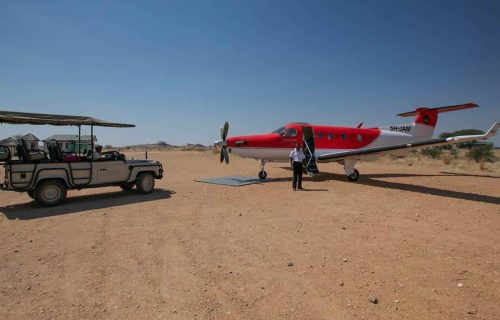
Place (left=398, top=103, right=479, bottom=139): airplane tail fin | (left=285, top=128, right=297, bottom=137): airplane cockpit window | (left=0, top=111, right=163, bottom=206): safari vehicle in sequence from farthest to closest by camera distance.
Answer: (left=398, top=103, right=479, bottom=139): airplane tail fin, (left=285, top=128, right=297, bottom=137): airplane cockpit window, (left=0, top=111, right=163, bottom=206): safari vehicle

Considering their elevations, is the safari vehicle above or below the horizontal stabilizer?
→ below

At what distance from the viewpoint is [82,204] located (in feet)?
31.2

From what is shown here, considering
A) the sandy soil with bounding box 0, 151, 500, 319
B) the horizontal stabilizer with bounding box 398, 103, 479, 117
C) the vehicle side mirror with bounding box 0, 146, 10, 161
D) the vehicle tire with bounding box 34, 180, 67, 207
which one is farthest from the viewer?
the horizontal stabilizer with bounding box 398, 103, 479, 117

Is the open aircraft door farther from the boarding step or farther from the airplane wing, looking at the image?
the airplane wing

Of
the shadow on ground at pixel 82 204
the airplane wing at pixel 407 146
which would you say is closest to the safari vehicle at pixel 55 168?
the shadow on ground at pixel 82 204

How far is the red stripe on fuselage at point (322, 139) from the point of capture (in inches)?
588

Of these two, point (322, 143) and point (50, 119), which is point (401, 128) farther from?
point (50, 119)

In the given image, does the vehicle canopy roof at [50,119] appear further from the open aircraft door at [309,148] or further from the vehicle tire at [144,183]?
the open aircraft door at [309,148]

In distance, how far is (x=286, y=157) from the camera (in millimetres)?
15586

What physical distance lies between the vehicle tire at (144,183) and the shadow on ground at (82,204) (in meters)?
0.20

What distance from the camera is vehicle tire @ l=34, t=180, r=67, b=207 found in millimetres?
8805

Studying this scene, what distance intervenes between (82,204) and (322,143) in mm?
11857

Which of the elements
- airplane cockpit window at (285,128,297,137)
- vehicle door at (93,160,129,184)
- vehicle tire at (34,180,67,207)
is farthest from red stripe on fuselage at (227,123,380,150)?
vehicle tire at (34,180,67,207)

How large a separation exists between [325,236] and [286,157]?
9643 mm
